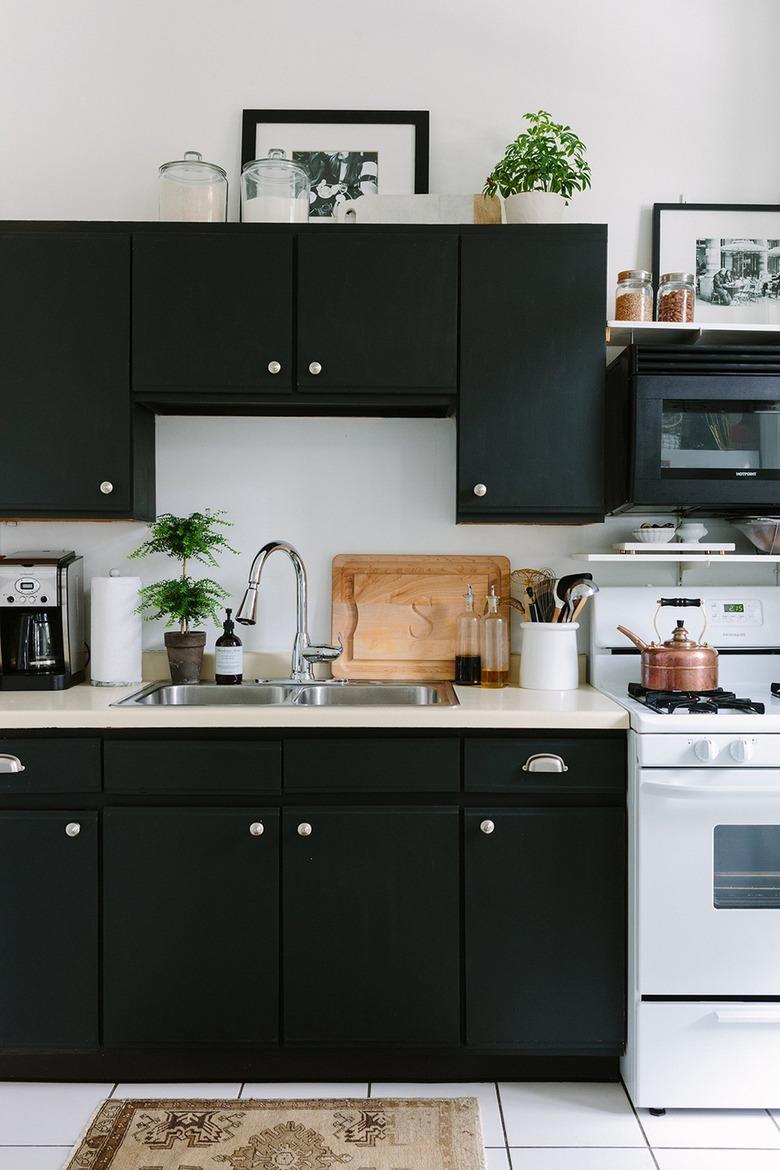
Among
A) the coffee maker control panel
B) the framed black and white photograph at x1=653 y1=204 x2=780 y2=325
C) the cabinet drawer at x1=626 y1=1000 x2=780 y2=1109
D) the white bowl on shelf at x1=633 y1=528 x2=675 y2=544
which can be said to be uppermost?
the framed black and white photograph at x1=653 y1=204 x2=780 y2=325

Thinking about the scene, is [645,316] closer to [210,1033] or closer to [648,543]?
[648,543]

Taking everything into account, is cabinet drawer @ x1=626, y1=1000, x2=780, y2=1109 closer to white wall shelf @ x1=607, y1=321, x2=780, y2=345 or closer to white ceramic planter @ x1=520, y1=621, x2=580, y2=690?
white ceramic planter @ x1=520, y1=621, x2=580, y2=690

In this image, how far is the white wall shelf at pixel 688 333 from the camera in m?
2.50

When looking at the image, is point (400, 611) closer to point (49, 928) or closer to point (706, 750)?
point (706, 750)

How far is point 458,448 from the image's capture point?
2463 mm

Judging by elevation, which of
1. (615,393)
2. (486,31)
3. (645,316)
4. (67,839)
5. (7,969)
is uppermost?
(486,31)

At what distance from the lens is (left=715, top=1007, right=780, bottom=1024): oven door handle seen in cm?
211

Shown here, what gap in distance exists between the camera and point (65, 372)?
2.47 metres

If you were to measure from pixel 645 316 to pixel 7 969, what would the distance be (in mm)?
2387

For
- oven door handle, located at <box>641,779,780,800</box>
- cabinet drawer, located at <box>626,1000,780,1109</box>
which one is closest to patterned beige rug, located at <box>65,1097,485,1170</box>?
cabinet drawer, located at <box>626,1000,780,1109</box>

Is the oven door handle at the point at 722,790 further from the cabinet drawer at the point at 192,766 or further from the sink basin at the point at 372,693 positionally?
the cabinet drawer at the point at 192,766

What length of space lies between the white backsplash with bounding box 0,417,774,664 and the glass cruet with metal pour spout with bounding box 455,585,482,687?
25 cm

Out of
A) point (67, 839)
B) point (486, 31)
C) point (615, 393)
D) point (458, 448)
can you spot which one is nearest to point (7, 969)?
point (67, 839)

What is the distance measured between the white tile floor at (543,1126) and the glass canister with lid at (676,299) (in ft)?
6.71
